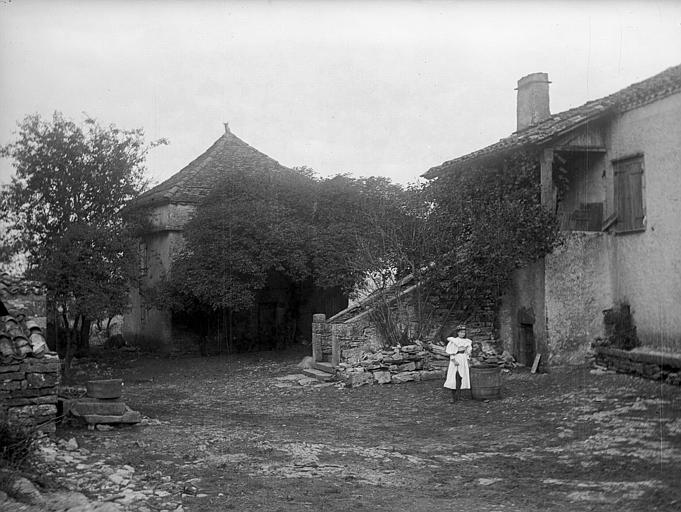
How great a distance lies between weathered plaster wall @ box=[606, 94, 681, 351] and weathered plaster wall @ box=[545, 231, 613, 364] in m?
0.44

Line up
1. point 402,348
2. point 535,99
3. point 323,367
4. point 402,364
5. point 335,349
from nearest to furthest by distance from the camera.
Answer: point 402,364 < point 402,348 < point 335,349 < point 323,367 < point 535,99

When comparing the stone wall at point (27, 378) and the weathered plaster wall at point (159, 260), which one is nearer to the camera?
the stone wall at point (27, 378)

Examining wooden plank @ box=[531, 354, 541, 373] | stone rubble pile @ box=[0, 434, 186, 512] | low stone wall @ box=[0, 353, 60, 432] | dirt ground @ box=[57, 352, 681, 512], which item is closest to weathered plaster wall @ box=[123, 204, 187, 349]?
dirt ground @ box=[57, 352, 681, 512]

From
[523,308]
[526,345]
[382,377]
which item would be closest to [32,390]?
[382,377]

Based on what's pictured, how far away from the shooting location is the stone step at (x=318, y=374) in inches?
645

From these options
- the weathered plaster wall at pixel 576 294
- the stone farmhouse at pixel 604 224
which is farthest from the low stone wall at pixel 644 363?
the weathered plaster wall at pixel 576 294

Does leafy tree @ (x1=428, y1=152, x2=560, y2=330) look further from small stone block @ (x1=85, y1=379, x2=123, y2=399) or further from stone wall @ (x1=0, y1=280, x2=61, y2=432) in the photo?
stone wall @ (x1=0, y1=280, x2=61, y2=432)

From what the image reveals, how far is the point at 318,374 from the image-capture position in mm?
17062

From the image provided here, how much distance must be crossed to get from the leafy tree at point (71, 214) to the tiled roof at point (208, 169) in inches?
72.4

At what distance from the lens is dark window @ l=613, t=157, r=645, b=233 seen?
45.4ft

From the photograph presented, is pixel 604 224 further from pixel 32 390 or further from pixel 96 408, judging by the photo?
pixel 32 390

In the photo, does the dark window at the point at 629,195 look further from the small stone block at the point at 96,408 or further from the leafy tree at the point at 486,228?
the small stone block at the point at 96,408

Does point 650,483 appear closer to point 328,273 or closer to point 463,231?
point 463,231

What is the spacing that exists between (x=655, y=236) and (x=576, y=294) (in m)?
2.31
